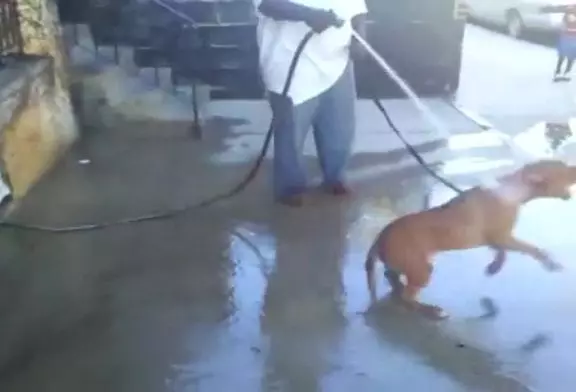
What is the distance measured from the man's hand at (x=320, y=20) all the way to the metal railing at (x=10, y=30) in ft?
5.37

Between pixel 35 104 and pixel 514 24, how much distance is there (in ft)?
8.23

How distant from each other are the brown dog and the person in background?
5.76ft

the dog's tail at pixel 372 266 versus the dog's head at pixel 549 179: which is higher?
the dog's head at pixel 549 179

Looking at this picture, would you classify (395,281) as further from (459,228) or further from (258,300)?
(258,300)

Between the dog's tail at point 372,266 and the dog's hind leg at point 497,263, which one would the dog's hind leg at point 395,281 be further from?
the dog's hind leg at point 497,263

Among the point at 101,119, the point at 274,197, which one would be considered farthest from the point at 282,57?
the point at 101,119

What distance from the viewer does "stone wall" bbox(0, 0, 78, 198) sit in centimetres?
398

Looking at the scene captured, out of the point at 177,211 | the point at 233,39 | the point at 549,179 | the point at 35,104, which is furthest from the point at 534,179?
the point at 233,39

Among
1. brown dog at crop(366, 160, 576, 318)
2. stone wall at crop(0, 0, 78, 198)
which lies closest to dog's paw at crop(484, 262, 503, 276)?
brown dog at crop(366, 160, 576, 318)

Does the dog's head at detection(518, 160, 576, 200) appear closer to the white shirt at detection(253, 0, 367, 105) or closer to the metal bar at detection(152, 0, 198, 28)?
the white shirt at detection(253, 0, 367, 105)

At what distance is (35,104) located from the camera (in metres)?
4.32

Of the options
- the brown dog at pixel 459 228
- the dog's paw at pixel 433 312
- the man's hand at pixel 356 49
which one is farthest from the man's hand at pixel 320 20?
the dog's paw at pixel 433 312

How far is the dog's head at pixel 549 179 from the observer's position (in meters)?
2.98

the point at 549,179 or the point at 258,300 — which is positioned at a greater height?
the point at 549,179
